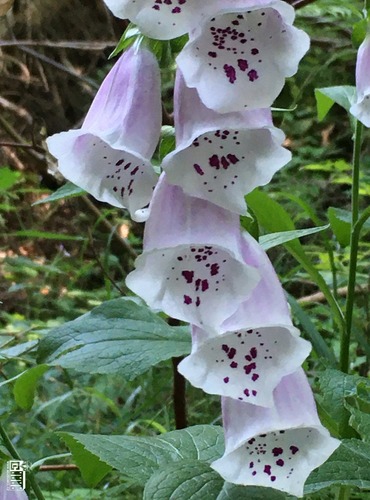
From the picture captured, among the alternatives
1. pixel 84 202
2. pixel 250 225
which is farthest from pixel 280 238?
pixel 84 202

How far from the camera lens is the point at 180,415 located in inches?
36.9

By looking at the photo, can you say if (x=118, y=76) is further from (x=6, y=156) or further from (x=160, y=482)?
(x=6, y=156)

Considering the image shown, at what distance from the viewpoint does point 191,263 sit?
475 mm

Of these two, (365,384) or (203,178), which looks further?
(365,384)

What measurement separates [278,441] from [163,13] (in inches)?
12.0

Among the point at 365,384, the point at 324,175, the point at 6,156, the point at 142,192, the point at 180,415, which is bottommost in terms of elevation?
the point at 324,175

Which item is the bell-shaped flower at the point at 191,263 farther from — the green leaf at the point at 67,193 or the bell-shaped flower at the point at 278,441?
the green leaf at the point at 67,193

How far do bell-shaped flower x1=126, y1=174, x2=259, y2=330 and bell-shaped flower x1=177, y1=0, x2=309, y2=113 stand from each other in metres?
0.07

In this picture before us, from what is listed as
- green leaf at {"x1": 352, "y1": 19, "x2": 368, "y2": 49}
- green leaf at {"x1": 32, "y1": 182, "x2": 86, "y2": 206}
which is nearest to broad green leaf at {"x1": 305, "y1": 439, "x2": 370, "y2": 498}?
green leaf at {"x1": 32, "y1": 182, "x2": 86, "y2": 206}

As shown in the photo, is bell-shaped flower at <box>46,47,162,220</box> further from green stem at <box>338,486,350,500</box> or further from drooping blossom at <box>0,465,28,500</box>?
green stem at <box>338,486,350,500</box>

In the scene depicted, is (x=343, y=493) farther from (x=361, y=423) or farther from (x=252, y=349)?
(x=252, y=349)

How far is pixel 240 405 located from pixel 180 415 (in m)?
0.48

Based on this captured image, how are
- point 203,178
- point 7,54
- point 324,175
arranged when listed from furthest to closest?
point 7,54, point 324,175, point 203,178

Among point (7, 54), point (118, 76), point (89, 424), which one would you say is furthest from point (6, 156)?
point (118, 76)
